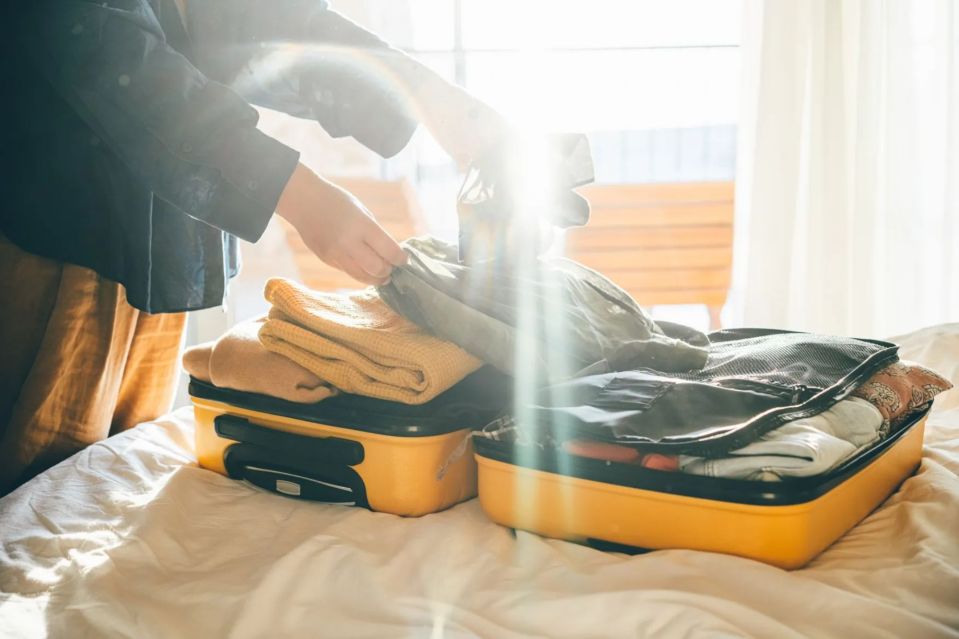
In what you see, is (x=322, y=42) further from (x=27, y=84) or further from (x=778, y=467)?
(x=778, y=467)

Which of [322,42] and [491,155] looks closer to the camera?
[491,155]

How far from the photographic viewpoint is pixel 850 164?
87.7 inches

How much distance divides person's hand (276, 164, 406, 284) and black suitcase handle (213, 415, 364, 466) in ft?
0.56

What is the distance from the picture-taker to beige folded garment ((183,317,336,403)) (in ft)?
2.78

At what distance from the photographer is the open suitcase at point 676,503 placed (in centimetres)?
65

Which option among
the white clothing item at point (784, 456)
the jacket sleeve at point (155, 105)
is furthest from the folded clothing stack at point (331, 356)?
the white clothing item at point (784, 456)

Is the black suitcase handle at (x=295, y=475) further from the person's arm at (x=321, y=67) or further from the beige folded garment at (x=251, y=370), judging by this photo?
the person's arm at (x=321, y=67)

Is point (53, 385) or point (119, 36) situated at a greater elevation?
point (119, 36)

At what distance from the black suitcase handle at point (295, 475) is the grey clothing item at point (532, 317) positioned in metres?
0.17

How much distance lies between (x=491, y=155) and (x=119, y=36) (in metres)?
0.42

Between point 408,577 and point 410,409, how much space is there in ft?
0.56

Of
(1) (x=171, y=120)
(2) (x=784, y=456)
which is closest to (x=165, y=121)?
(1) (x=171, y=120)

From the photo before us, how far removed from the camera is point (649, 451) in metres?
0.69

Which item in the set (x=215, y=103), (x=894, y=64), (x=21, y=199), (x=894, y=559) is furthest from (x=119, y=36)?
(x=894, y=64)
